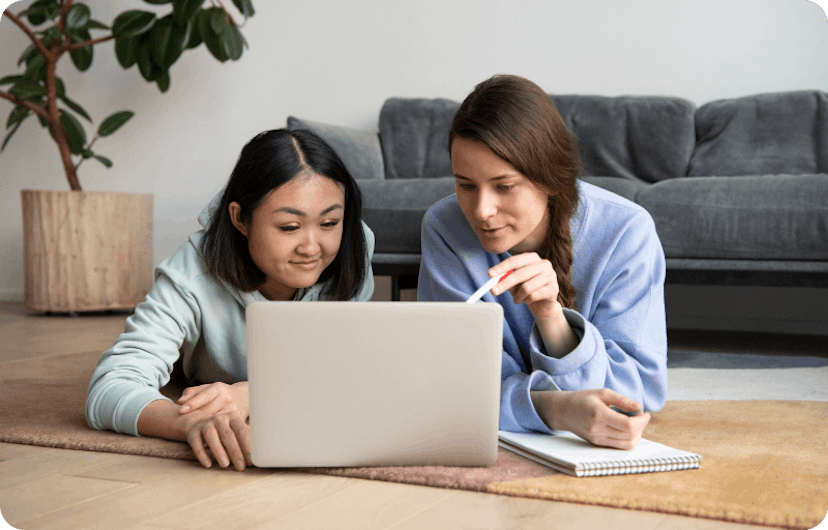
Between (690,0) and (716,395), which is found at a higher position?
(690,0)

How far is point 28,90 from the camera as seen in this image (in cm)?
285

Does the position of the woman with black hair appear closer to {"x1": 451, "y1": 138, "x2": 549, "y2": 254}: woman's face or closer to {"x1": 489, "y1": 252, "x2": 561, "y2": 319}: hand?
{"x1": 451, "y1": 138, "x2": 549, "y2": 254}: woman's face

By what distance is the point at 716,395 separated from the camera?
57.2 inches

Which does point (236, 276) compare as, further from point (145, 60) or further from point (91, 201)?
point (145, 60)

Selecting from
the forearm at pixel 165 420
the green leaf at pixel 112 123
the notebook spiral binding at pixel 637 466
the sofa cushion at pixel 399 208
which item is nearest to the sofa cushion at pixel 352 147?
the sofa cushion at pixel 399 208

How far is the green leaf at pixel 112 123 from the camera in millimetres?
3064

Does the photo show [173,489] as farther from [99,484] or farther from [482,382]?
[482,382]

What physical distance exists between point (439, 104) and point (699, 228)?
3.95 feet

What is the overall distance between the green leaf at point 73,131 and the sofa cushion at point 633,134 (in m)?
1.98

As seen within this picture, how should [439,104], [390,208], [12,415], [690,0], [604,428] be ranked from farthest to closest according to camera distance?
[439,104] → [690,0] → [390,208] → [12,415] → [604,428]

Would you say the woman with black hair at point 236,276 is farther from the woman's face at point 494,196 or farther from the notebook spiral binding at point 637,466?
the notebook spiral binding at point 637,466

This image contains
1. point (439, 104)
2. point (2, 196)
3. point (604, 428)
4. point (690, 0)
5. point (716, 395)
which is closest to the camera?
point (604, 428)

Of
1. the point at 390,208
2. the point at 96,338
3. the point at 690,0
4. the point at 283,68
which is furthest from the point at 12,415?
the point at 690,0

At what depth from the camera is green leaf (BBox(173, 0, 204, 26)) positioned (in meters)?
2.82
